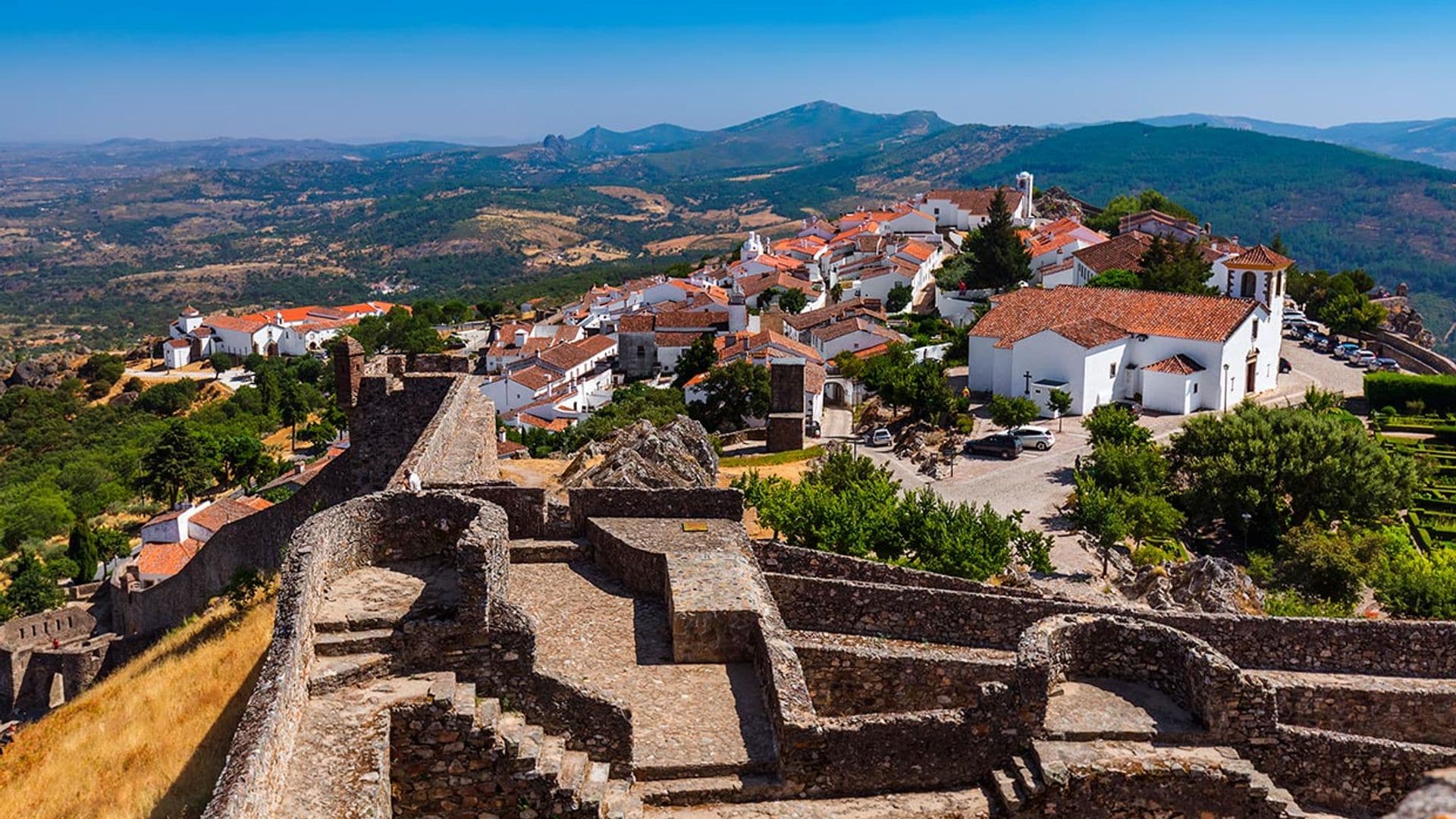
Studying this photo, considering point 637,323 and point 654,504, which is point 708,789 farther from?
point 637,323

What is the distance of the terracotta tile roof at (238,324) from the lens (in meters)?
106

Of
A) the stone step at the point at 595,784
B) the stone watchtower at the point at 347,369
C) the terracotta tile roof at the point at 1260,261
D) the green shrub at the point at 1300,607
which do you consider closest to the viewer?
the stone step at the point at 595,784

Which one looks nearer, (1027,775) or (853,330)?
(1027,775)

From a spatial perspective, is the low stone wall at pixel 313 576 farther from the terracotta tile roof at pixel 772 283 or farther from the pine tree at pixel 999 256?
the terracotta tile roof at pixel 772 283

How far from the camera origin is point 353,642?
995cm

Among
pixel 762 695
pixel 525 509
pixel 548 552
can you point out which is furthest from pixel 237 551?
pixel 762 695

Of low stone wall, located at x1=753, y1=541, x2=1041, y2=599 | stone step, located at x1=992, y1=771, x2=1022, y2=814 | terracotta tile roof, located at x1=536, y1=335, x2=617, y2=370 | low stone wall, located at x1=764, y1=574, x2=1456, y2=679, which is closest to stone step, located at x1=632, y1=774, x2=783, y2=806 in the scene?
stone step, located at x1=992, y1=771, x2=1022, y2=814

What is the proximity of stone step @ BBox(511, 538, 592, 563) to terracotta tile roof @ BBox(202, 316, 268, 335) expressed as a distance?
10019 cm

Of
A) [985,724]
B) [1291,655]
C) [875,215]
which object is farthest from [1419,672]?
[875,215]

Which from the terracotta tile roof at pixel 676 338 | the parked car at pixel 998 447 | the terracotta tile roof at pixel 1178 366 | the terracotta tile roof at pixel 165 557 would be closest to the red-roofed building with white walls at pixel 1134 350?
the terracotta tile roof at pixel 1178 366

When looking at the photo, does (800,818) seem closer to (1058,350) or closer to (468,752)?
(468,752)

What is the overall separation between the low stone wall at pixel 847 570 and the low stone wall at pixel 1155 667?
9.70 feet

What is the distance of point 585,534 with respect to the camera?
16078mm

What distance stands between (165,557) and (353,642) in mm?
35468
